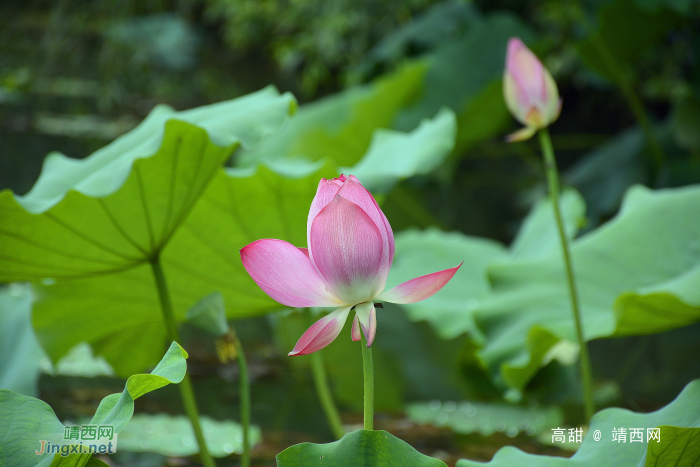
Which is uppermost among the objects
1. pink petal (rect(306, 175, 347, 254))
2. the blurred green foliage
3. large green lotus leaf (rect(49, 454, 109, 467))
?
the blurred green foliage

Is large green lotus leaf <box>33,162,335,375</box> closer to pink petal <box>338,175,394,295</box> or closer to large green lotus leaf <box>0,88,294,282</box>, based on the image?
large green lotus leaf <box>0,88,294,282</box>

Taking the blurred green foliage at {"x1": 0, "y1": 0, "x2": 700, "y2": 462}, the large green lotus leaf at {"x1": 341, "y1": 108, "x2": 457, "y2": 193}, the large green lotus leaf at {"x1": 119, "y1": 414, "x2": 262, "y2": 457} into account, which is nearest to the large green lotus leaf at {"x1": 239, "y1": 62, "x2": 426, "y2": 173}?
the blurred green foliage at {"x1": 0, "y1": 0, "x2": 700, "y2": 462}

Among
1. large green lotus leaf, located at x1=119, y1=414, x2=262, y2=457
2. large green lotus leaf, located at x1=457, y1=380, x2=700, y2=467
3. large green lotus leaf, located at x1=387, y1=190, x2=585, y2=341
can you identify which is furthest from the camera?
large green lotus leaf, located at x1=387, y1=190, x2=585, y2=341

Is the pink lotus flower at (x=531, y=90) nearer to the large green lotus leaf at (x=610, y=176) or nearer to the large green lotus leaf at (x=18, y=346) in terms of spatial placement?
the large green lotus leaf at (x=18, y=346)

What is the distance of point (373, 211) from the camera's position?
0.38m

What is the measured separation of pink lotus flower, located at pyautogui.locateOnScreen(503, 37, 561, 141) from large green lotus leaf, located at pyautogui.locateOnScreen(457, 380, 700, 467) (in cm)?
36

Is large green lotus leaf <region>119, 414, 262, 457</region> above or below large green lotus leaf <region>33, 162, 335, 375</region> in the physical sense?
below

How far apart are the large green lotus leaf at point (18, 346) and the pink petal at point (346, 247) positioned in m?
0.68

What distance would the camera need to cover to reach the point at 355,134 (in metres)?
2.13

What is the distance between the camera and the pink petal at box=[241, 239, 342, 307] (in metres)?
0.37

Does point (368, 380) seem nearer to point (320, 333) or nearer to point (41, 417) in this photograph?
point (320, 333)

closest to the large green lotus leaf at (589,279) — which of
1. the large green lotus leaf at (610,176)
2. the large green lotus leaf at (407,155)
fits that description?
the large green lotus leaf at (407,155)

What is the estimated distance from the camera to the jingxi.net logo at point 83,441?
1.33 feet

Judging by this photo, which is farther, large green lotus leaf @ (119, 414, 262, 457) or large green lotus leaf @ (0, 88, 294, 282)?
large green lotus leaf @ (119, 414, 262, 457)
